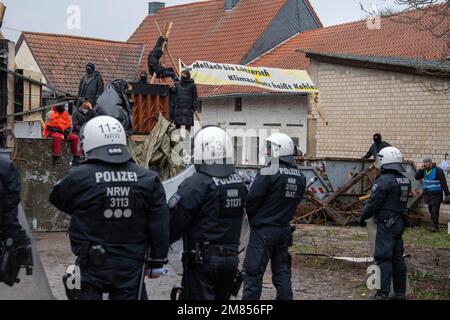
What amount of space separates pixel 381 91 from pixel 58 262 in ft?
44.5

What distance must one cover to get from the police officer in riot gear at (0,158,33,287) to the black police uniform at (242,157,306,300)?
2.57m

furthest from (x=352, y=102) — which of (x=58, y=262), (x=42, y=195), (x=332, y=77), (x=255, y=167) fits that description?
(x=58, y=262)

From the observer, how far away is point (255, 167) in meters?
19.8

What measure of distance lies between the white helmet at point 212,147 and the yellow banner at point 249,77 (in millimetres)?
12432

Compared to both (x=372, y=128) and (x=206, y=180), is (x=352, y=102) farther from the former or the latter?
(x=206, y=180)

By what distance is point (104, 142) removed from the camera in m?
6.18

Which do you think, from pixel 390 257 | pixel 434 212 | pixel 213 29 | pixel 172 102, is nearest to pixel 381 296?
pixel 390 257

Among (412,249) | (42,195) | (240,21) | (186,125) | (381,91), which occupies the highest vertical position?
(240,21)

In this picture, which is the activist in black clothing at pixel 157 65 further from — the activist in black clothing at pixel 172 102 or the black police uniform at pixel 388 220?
the black police uniform at pixel 388 220

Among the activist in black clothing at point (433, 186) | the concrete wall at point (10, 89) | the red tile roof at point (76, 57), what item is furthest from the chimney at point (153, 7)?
the concrete wall at point (10, 89)

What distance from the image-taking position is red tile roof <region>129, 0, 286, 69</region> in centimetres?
3703

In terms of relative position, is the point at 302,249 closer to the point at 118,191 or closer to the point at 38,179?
the point at 38,179

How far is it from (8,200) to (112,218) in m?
0.98
